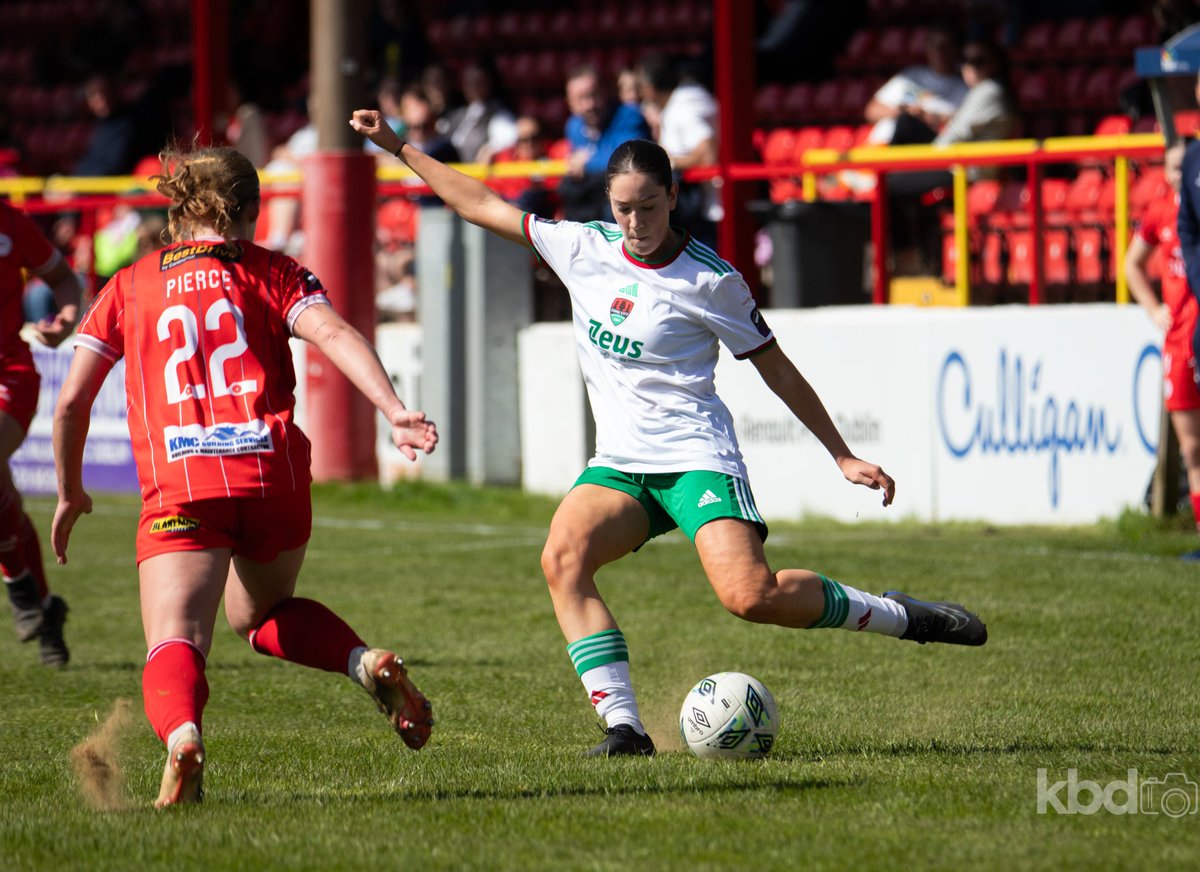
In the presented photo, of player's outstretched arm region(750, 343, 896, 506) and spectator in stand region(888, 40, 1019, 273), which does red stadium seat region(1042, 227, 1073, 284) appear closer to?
spectator in stand region(888, 40, 1019, 273)

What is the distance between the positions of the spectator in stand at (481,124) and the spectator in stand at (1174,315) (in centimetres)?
733

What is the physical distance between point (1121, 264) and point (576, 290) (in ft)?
22.7

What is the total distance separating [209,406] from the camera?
5.09 m

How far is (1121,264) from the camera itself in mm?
12000

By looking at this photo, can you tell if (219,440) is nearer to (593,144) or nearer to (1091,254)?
(1091,254)

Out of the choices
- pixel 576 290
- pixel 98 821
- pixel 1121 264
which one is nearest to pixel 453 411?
pixel 1121 264

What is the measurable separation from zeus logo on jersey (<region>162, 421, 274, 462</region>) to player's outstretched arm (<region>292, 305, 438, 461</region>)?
281 millimetres

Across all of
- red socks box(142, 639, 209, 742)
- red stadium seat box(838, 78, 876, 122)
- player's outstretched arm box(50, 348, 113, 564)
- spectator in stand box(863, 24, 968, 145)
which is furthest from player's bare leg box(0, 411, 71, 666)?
red stadium seat box(838, 78, 876, 122)

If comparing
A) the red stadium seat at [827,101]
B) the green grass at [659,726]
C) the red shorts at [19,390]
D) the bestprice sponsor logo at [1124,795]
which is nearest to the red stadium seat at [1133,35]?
the red stadium seat at [827,101]

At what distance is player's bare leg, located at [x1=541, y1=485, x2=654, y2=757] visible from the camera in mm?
5781

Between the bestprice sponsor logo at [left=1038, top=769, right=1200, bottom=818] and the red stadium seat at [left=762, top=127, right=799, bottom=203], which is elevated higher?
the red stadium seat at [left=762, top=127, right=799, bottom=203]

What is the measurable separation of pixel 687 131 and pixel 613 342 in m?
8.89

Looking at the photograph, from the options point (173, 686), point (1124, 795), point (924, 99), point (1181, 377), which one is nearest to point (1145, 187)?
point (924, 99)

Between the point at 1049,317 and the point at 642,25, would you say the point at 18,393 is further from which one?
the point at 642,25
